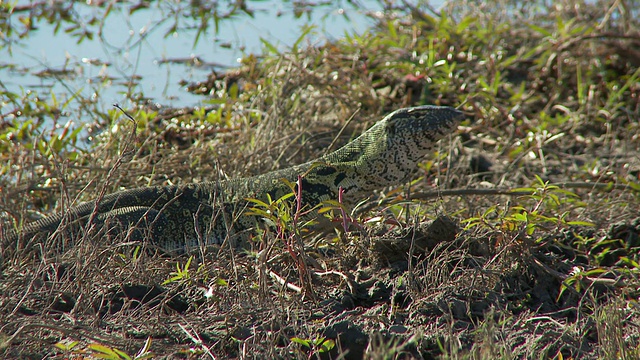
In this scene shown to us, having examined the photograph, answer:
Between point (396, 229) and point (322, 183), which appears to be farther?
point (322, 183)

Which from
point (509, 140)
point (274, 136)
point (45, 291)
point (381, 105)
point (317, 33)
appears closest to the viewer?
point (45, 291)

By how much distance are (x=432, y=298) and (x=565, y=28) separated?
489 cm

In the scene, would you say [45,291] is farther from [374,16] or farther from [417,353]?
[374,16]

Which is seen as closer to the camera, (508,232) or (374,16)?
(508,232)

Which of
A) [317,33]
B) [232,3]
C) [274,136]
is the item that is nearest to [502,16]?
[317,33]

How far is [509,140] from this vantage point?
6.71 meters

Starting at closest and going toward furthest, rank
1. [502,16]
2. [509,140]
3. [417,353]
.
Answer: [417,353]
[509,140]
[502,16]

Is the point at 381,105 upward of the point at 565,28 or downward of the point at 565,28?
downward

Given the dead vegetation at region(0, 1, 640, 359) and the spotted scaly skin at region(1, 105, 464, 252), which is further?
the spotted scaly skin at region(1, 105, 464, 252)

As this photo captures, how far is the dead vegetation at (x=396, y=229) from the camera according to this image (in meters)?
3.36

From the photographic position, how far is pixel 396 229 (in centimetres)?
423

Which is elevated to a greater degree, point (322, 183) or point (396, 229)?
point (396, 229)

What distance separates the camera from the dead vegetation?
3.36m

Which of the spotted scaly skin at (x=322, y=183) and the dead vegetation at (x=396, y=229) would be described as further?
the spotted scaly skin at (x=322, y=183)
